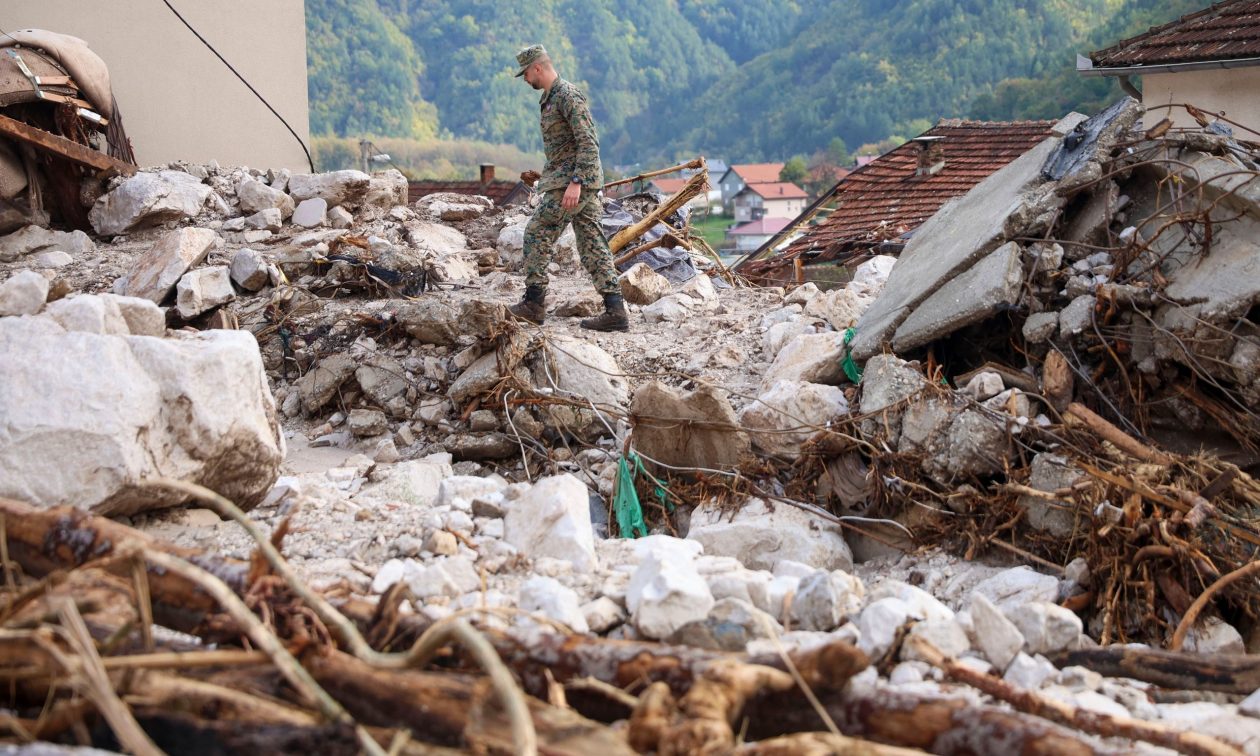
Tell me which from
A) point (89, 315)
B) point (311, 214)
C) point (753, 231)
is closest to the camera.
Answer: point (89, 315)

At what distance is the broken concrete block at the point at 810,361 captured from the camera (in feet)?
17.9

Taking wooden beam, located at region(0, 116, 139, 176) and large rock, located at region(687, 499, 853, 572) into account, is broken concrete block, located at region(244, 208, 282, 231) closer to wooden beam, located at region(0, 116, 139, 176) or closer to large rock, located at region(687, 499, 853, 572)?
wooden beam, located at region(0, 116, 139, 176)

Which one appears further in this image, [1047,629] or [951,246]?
[951,246]

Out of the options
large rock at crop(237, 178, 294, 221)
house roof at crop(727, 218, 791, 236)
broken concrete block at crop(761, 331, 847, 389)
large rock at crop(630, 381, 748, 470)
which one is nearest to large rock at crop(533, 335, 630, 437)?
large rock at crop(630, 381, 748, 470)

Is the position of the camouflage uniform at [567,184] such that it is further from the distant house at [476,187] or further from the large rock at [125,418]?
the distant house at [476,187]

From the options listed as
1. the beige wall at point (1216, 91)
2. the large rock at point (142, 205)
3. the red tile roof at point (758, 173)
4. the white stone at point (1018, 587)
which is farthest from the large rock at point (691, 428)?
the red tile roof at point (758, 173)

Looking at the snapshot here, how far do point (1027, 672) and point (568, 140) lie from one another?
15.9 ft

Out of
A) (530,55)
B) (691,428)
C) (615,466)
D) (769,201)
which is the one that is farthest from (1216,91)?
(769,201)

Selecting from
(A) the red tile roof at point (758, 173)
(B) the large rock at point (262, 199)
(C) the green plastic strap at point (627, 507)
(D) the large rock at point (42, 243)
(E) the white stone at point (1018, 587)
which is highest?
(B) the large rock at point (262, 199)

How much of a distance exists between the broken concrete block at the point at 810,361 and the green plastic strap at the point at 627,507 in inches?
40.6

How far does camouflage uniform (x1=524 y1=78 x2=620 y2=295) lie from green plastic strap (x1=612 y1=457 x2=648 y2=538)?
2122 mm

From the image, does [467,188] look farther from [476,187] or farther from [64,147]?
[64,147]

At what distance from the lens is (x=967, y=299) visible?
484 centimetres

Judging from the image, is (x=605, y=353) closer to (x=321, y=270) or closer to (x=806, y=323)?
(x=806, y=323)
